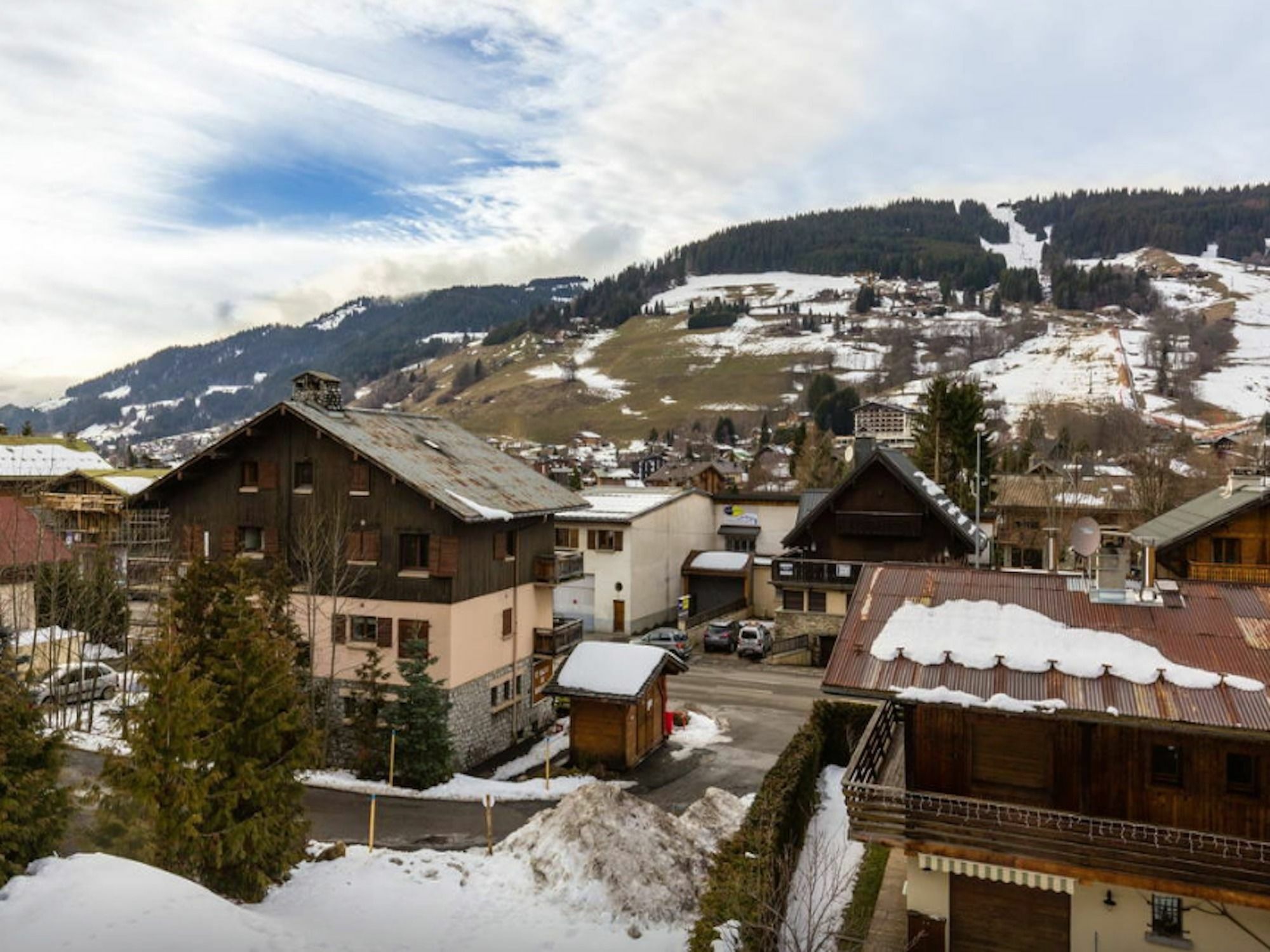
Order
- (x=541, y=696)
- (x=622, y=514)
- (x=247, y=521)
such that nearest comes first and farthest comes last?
(x=247, y=521), (x=541, y=696), (x=622, y=514)

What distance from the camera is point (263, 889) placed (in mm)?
16375

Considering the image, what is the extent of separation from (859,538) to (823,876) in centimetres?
3079

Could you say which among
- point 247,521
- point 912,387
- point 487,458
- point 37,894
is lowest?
point 37,894

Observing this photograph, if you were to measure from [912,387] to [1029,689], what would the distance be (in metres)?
193

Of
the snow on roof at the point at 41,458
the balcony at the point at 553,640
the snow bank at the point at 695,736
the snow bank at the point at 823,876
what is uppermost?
the snow on roof at the point at 41,458

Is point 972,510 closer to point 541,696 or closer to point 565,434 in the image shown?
point 541,696

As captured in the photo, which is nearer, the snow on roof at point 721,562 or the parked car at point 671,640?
the parked car at point 671,640

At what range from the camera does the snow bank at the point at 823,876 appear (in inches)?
617

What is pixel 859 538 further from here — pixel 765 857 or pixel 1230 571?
pixel 765 857

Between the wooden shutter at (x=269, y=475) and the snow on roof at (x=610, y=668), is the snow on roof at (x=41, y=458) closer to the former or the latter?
the wooden shutter at (x=269, y=475)

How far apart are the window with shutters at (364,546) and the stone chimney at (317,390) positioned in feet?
17.7

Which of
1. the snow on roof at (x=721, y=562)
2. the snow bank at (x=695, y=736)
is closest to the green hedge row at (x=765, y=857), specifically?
the snow bank at (x=695, y=736)

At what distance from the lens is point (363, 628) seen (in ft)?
97.3

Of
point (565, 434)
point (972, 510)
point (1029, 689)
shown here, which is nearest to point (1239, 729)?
point (1029, 689)
